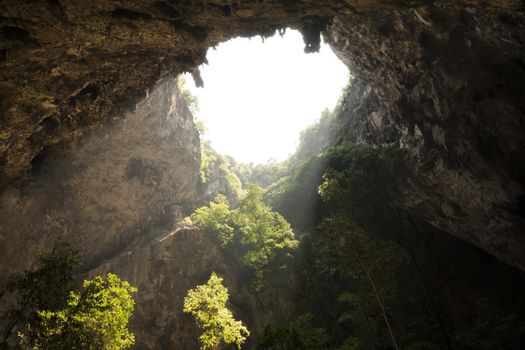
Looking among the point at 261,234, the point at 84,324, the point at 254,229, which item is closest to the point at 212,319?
the point at 84,324

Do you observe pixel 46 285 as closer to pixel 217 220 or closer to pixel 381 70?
pixel 381 70

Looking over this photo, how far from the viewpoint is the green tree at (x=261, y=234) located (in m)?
27.5

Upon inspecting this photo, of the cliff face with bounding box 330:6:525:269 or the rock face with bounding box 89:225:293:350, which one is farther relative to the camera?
the rock face with bounding box 89:225:293:350

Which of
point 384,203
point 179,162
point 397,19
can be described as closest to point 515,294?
point 384,203

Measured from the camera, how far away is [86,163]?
3105cm

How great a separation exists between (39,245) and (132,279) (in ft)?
26.8

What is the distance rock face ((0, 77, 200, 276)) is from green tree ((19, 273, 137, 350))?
1583 centimetres

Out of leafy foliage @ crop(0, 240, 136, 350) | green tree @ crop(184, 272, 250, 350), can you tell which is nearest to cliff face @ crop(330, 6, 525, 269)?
green tree @ crop(184, 272, 250, 350)

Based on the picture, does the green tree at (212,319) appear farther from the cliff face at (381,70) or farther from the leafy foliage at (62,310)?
the cliff face at (381,70)

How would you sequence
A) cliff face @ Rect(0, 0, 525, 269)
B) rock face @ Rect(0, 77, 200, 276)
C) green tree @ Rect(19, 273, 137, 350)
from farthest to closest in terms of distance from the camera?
rock face @ Rect(0, 77, 200, 276) → cliff face @ Rect(0, 0, 525, 269) → green tree @ Rect(19, 273, 137, 350)

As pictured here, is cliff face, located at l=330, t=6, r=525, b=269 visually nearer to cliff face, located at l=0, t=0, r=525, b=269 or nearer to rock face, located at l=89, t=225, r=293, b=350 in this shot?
cliff face, located at l=0, t=0, r=525, b=269

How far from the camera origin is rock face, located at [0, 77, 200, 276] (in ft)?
88.5

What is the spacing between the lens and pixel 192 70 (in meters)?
21.8

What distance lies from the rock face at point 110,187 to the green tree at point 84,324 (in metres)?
15.8
